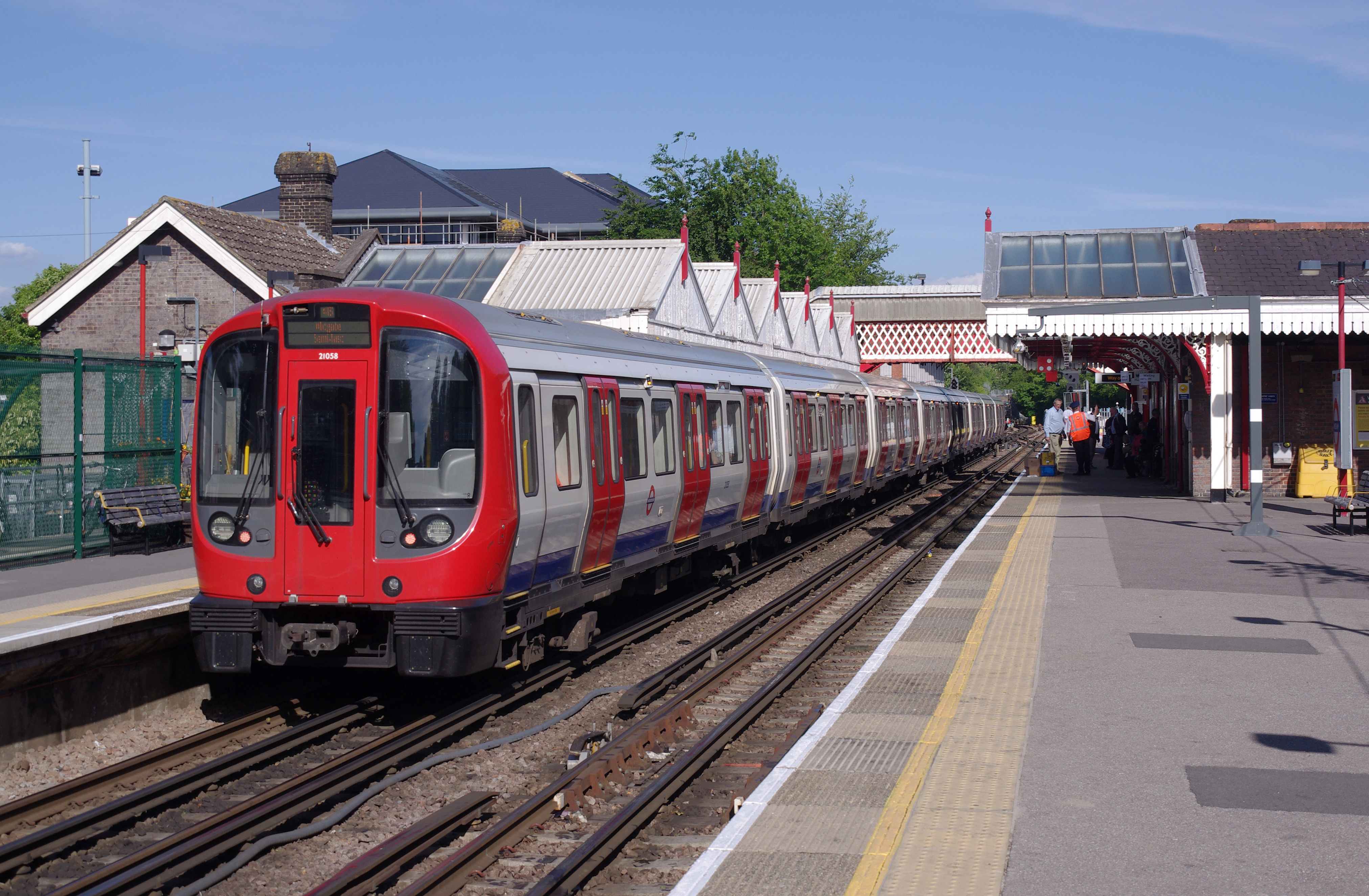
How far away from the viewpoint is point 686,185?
62.4 meters

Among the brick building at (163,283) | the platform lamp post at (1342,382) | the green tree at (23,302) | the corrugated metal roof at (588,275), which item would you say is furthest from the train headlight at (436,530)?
the green tree at (23,302)

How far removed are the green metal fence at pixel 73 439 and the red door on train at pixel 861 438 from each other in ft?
40.7

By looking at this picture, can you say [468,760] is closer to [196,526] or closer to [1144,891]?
[196,526]

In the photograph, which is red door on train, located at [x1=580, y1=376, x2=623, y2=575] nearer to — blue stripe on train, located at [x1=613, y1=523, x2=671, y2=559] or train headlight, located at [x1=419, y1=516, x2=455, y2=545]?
blue stripe on train, located at [x1=613, y1=523, x2=671, y2=559]

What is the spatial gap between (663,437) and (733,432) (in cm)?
279

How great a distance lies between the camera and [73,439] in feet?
43.8

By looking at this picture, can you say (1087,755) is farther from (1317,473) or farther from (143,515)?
(1317,473)

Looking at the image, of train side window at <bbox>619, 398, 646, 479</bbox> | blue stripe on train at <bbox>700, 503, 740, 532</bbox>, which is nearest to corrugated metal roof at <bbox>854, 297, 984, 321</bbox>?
blue stripe on train at <bbox>700, 503, 740, 532</bbox>

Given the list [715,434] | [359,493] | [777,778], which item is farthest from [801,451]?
[777,778]

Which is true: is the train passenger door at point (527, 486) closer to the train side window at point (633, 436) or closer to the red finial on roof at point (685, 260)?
the train side window at point (633, 436)

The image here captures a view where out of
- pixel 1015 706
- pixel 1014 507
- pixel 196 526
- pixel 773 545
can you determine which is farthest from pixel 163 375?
pixel 1014 507

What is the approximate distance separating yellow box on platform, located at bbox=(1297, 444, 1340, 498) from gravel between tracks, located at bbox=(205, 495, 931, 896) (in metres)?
15.6

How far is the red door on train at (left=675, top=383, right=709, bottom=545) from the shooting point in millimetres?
12695

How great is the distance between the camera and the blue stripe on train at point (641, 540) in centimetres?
1095
